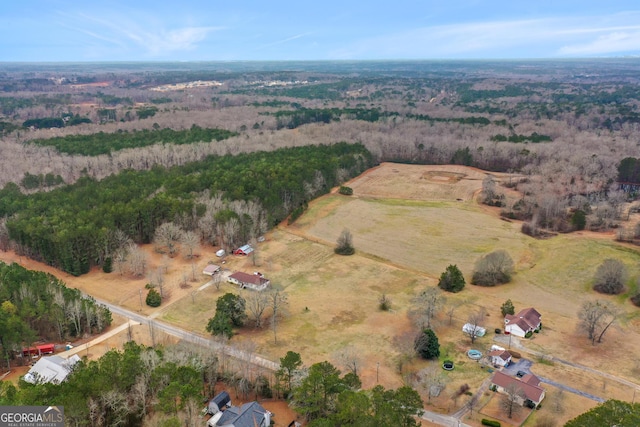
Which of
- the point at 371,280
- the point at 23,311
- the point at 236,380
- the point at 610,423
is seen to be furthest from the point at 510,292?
the point at 23,311

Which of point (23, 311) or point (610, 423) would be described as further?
point (23, 311)

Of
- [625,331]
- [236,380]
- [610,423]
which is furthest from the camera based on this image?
[625,331]

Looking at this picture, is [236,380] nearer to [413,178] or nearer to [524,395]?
[524,395]

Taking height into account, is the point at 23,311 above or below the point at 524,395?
above

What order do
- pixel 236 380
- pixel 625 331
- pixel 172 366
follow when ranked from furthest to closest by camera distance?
pixel 625 331, pixel 236 380, pixel 172 366

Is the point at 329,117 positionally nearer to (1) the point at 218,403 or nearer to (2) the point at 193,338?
(2) the point at 193,338

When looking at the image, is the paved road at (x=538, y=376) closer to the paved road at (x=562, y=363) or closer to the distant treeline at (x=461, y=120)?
the paved road at (x=562, y=363)

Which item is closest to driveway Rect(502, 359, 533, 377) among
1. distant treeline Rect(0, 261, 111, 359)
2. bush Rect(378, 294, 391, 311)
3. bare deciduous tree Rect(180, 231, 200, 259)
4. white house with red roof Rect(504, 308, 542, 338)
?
white house with red roof Rect(504, 308, 542, 338)
